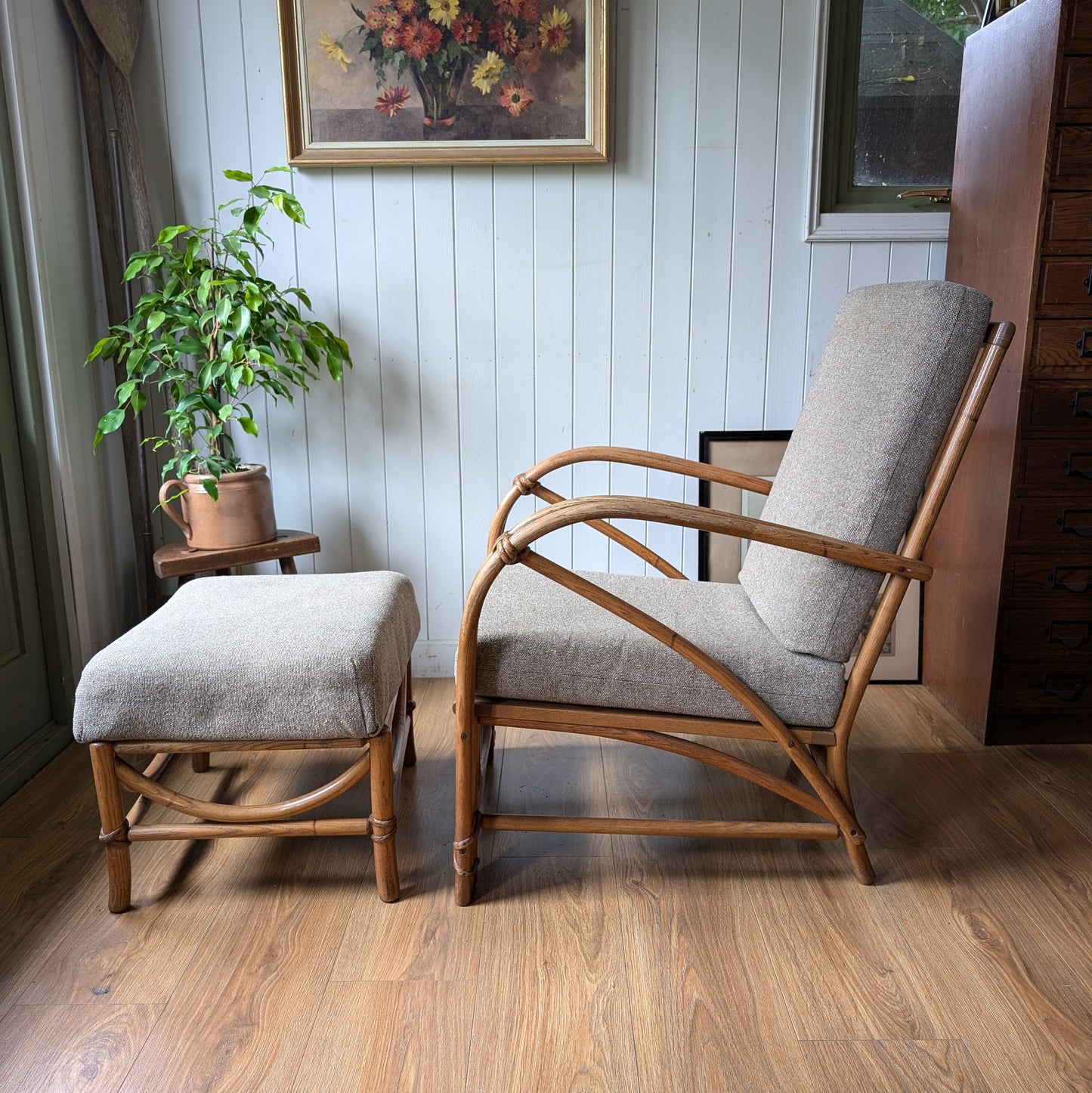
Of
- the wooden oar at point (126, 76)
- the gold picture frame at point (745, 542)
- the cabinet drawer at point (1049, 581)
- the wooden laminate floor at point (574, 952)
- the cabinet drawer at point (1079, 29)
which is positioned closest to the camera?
the wooden laminate floor at point (574, 952)

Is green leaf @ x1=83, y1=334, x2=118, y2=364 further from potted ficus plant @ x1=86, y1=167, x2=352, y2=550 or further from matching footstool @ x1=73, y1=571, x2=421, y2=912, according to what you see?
matching footstool @ x1=73, y1=571, x2=421, y2=912

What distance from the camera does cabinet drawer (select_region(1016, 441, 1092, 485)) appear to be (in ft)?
6.43

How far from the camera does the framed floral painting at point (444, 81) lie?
218 centimetres

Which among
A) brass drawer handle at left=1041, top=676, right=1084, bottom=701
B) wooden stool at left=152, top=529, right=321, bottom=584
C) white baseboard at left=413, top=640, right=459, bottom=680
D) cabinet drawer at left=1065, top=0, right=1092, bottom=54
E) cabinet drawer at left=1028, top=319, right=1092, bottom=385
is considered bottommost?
white baseboard at left=413, top=640, right=459, bottom=680

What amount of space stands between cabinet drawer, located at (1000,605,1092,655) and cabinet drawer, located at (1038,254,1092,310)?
62 centimetres

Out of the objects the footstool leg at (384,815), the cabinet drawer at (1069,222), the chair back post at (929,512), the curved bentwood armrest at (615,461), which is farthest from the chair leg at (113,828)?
the cabinet drawer at (1069,222)

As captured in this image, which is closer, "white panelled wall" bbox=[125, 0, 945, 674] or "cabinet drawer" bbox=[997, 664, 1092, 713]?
"cabinet drawer" bbox=[997, 664, 1092, 713]

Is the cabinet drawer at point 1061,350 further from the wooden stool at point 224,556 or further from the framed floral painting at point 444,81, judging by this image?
the wooden stool at point 224,556

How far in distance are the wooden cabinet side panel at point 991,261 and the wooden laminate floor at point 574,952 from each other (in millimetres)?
408

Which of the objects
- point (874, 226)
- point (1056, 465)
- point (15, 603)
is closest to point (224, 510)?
point (15, 603)

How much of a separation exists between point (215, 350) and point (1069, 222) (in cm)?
178

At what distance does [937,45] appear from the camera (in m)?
2.27

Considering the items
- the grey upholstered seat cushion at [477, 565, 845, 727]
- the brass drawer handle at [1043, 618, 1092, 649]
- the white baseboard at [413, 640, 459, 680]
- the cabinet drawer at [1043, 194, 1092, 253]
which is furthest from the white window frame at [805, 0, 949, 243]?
the white baseboard at [413, 640, 459, 680]

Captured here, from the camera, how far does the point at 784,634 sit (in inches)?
59.6
